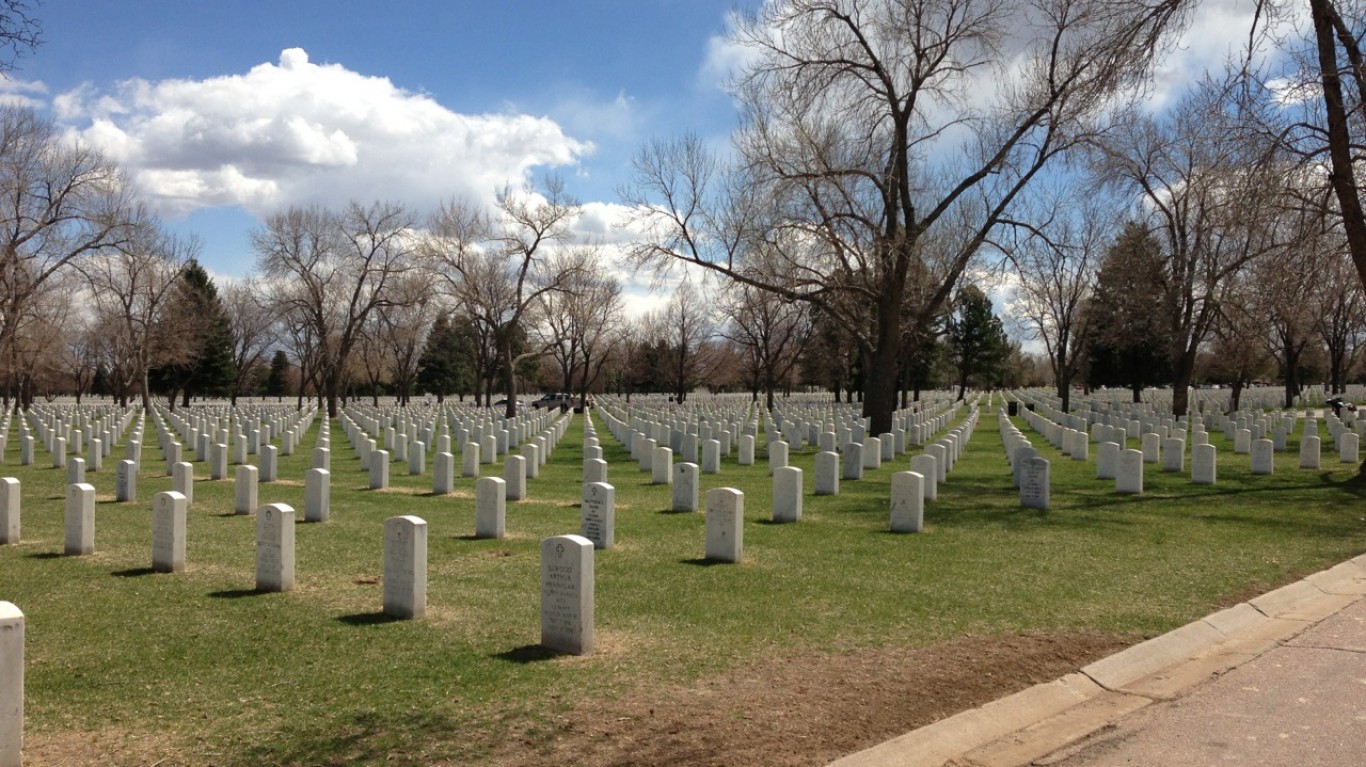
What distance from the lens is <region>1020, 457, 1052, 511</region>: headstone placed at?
528 inches

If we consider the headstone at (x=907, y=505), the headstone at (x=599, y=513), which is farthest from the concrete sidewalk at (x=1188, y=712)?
the headstone at (x=599, y=513)

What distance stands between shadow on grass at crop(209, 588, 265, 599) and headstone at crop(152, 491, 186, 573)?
1.17 metres

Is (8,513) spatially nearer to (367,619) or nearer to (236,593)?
(236,593)

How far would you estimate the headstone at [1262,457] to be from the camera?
18011 mm

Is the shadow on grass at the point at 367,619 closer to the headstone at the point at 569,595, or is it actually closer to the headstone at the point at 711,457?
the headstone at the point at 569,595

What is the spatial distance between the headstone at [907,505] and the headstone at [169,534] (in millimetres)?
7747

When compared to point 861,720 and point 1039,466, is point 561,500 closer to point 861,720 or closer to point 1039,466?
point 1039,466

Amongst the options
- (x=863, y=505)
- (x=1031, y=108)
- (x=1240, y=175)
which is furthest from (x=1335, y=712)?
(x=1031, y=108)

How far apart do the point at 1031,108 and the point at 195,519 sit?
19.8m

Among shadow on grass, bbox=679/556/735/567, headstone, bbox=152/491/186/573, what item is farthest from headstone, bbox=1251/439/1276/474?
headstone, bbox=152/491/186/573

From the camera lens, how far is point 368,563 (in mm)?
9758

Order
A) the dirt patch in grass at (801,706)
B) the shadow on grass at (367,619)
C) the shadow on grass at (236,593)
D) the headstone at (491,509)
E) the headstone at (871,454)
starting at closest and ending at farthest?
the dirt patch in grass at (801,706) → the shadow on grass at (367,619) → the shadow on grass at (236,593) → the headstone at (491,509) → the headstone at (871,454)

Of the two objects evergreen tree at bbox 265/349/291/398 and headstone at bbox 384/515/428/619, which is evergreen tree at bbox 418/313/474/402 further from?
headstone at bbox 384/515/428/619

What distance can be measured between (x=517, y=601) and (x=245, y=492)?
24.0 ft
